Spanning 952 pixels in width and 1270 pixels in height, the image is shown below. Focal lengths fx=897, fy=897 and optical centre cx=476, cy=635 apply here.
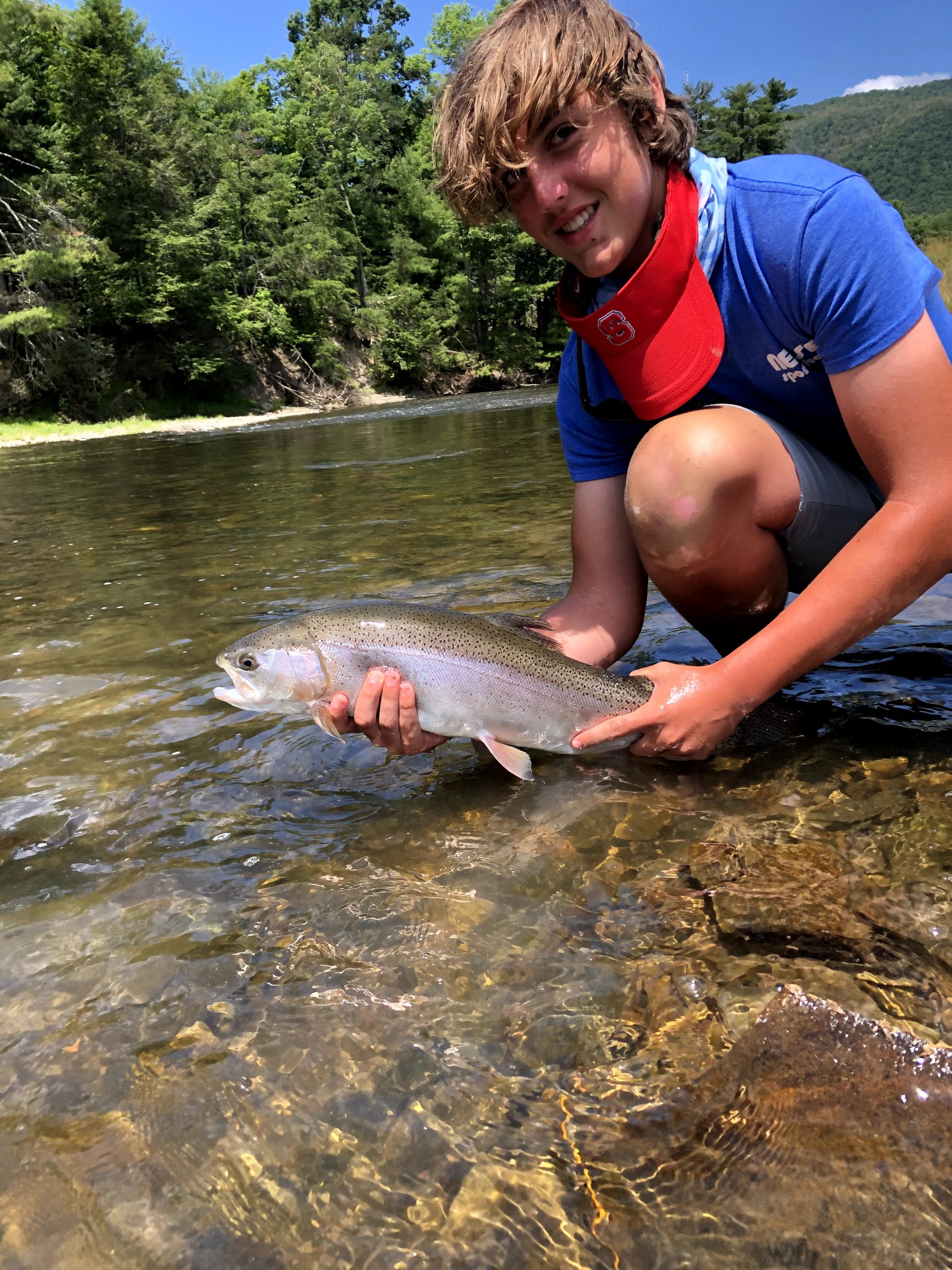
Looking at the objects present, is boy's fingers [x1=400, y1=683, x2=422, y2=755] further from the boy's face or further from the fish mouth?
the boy's face

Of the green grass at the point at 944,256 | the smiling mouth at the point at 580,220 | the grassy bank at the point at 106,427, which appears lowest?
the grassy bank at the point at 106,427

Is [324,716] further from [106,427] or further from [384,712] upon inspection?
[106,427]

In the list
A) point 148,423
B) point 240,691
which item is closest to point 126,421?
point 148,423

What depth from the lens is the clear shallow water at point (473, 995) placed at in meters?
1.35

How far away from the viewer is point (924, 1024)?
159 centimetres

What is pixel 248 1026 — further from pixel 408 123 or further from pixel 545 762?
pixel 408 123

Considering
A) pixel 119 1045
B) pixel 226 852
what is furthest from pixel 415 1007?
pixel 226 852

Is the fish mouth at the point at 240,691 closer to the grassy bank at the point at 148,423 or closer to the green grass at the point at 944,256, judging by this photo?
the green grass at the point at 944,256

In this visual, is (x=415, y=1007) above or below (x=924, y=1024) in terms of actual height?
below

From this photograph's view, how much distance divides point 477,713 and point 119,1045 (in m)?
1.41

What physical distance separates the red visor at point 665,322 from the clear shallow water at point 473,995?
3.98 feet

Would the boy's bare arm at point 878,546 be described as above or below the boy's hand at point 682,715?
above

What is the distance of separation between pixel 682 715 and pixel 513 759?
1.84 feet

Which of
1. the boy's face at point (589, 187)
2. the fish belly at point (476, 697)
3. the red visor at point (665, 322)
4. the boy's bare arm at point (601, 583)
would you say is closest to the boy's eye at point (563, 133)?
the boy's face at point (589, 187)
